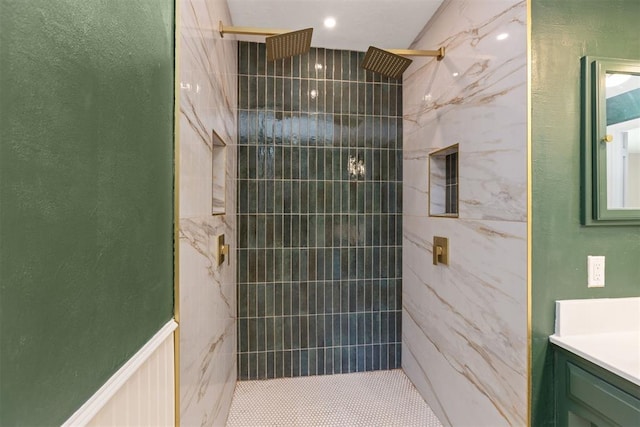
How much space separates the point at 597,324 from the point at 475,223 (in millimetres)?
644

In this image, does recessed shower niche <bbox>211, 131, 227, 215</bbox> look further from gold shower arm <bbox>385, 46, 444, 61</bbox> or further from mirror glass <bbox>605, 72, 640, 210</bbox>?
mirror glass <bbox>605, 72, 640, 210</bbox>

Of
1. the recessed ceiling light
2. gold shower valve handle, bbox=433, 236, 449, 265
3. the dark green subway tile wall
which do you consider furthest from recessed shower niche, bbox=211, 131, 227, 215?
gold shower valve handle, bbox=433, 236, 449, 265

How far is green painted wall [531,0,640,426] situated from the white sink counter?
1.3 inches

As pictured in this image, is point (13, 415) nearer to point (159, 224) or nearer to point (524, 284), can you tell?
point (159, 224)

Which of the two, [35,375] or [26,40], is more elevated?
[26,40]

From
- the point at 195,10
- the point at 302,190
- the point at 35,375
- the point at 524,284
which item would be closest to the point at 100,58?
the point at 35,375

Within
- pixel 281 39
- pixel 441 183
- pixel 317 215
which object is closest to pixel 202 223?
pixel 281 39

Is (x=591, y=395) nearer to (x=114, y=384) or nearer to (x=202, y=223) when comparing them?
(x=114, y=384)

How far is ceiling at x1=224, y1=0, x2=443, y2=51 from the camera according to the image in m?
1.97

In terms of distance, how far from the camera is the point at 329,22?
2.16 m

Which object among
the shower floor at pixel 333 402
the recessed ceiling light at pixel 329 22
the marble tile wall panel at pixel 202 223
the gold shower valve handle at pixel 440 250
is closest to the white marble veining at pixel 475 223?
the gold shower valve handle at pixel 440 250

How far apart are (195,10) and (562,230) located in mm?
1818

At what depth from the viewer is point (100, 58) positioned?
622mm

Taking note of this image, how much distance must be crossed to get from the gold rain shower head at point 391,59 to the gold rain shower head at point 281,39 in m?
0.40
